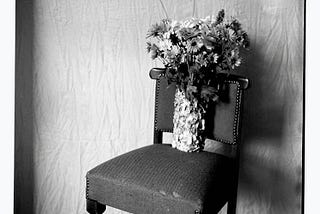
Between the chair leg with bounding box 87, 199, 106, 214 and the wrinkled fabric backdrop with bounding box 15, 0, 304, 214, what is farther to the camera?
the wrinkled fabric backdrop with bounding box 15, 0, 304, 214

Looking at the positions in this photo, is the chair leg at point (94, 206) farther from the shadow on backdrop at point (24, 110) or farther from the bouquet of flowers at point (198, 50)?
the shadow on backdrop at point (24, 110)

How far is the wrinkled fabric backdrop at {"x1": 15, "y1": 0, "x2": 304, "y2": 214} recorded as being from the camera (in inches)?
72.9

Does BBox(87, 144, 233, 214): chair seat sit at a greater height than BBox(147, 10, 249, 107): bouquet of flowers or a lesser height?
lesser

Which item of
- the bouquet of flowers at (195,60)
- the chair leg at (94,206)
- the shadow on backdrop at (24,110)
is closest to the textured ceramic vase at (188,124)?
the bouquet of flowers at (195,60)

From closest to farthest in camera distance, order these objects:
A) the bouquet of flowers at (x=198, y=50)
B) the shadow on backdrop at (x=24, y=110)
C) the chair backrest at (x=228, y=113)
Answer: the bouquet of flowers at (x=198, y=50) < the chair backrest at (x=228, y=113) < the shadow on backdrop at (x=24, y=110)

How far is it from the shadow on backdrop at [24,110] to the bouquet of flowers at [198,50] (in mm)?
931

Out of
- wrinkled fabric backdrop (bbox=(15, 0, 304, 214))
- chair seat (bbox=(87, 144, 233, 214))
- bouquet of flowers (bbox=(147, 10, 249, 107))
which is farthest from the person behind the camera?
wrinkled fabric backdrop (bbox=(15, 0, 304, 214))

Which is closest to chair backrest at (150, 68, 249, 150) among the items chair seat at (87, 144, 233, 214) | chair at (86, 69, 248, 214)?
chair at (86, 69, 248, 214)

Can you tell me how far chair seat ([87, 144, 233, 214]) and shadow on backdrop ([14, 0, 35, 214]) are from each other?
0.87 m

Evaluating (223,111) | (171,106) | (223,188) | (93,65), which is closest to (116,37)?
(93,65)

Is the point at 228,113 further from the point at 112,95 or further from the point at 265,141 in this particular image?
the point at 112,95

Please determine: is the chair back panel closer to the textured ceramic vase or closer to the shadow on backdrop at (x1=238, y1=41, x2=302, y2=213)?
the textured ceramic vase

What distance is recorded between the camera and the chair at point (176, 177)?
1.30m
